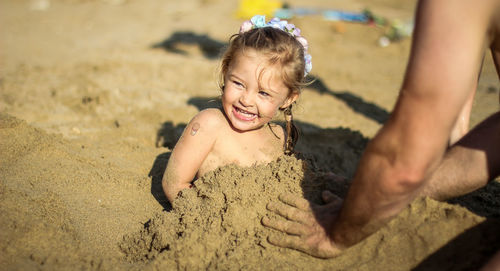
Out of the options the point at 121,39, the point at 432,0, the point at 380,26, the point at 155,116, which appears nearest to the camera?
the point at 432,0

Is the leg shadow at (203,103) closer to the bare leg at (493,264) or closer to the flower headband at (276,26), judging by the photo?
the flower headband at (276,26)

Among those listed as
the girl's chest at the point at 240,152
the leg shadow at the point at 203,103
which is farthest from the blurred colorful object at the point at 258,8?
the girl's chest at the point at 240,152

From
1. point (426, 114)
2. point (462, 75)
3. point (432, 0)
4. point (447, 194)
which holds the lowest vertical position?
point (447, 194)

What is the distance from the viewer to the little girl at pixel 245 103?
8.09 ft

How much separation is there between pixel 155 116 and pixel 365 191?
9.10 ft

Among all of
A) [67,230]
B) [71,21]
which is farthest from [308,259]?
[71,21]

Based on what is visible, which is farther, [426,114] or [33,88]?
[33,88]

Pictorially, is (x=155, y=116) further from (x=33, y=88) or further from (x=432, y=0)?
(x=432, y=0)

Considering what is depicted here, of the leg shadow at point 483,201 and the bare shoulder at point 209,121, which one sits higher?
the bare shoulder at point 209,121

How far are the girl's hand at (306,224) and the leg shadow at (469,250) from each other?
43 cm

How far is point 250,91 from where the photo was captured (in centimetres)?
248

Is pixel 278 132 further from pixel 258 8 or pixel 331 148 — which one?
pixel 258 8

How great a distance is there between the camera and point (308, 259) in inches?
79.0

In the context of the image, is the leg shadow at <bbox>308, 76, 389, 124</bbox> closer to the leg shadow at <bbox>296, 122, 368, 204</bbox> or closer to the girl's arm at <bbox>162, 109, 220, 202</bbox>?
the leg shadow at <bbox>296, 122, 368, 204</bbox>
